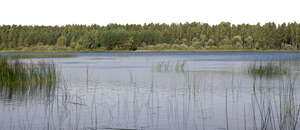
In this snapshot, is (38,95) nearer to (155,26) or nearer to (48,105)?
(48,105)

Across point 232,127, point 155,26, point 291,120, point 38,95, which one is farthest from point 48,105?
point 155,26

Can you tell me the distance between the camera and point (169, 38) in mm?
123875

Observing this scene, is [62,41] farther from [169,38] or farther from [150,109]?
[150,109]

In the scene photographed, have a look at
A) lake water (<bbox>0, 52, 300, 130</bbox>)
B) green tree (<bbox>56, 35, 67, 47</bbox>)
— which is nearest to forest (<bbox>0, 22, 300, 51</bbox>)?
green tree (<bbox>56, 35, 67, 47</bbox>)

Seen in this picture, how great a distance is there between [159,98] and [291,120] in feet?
14.8

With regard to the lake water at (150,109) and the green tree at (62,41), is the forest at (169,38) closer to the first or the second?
the green tree at (62,41)

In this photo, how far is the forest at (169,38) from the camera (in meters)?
101

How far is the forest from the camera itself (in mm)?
100625

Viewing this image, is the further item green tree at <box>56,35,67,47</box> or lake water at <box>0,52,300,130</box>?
green tree at <box>56,35,67,47</box>

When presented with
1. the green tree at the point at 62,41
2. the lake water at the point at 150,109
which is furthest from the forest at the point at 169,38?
the lake water at the point at 150,109

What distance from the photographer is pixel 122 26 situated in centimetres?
14212

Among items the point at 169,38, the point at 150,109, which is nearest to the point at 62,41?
the point at 169,38

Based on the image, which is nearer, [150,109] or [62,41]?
[150,109]

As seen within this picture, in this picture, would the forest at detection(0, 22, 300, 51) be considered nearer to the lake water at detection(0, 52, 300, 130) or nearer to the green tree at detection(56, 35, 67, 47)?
the green tree at detection(56, 35, 67, 47)
